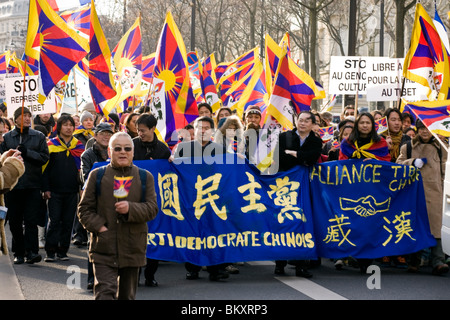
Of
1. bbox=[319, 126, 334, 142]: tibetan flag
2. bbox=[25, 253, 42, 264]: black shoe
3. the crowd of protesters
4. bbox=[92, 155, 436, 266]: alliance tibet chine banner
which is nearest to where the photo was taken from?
bbox=[92, 155, 436, 266]: alliance tibet chine banner

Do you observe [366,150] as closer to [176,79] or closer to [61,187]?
[176,79]

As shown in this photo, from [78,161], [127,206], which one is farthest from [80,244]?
[127,206]

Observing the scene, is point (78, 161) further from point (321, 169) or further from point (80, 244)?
point (321, 169)

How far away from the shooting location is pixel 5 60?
22.1 meters

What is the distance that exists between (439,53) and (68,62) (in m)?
5.17

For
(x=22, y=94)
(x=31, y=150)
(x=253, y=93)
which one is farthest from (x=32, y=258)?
(x=253, y=93)

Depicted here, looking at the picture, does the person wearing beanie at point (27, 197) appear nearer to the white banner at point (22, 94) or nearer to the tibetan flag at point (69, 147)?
the tibetan flag at point (69, 147)

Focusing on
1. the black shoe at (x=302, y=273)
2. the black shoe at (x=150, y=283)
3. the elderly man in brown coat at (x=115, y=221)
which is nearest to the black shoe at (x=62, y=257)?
the black shoe at (x=150, y=283)

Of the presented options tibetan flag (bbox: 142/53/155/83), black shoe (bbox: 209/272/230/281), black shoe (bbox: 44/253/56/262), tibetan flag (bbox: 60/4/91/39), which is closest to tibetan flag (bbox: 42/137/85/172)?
black shoe (bbox: 44/253/56/262)

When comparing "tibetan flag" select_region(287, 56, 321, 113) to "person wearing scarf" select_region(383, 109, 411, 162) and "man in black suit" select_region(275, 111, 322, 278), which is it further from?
"man in black suit" select_region(275, 111, 322, 278)

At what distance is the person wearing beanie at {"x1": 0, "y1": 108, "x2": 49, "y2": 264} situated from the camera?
9430 millimetres

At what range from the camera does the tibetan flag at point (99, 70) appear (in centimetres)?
1134

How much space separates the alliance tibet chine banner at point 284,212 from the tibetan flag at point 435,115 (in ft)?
2.18

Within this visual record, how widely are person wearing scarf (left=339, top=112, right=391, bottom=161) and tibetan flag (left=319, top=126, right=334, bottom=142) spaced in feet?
11.8
